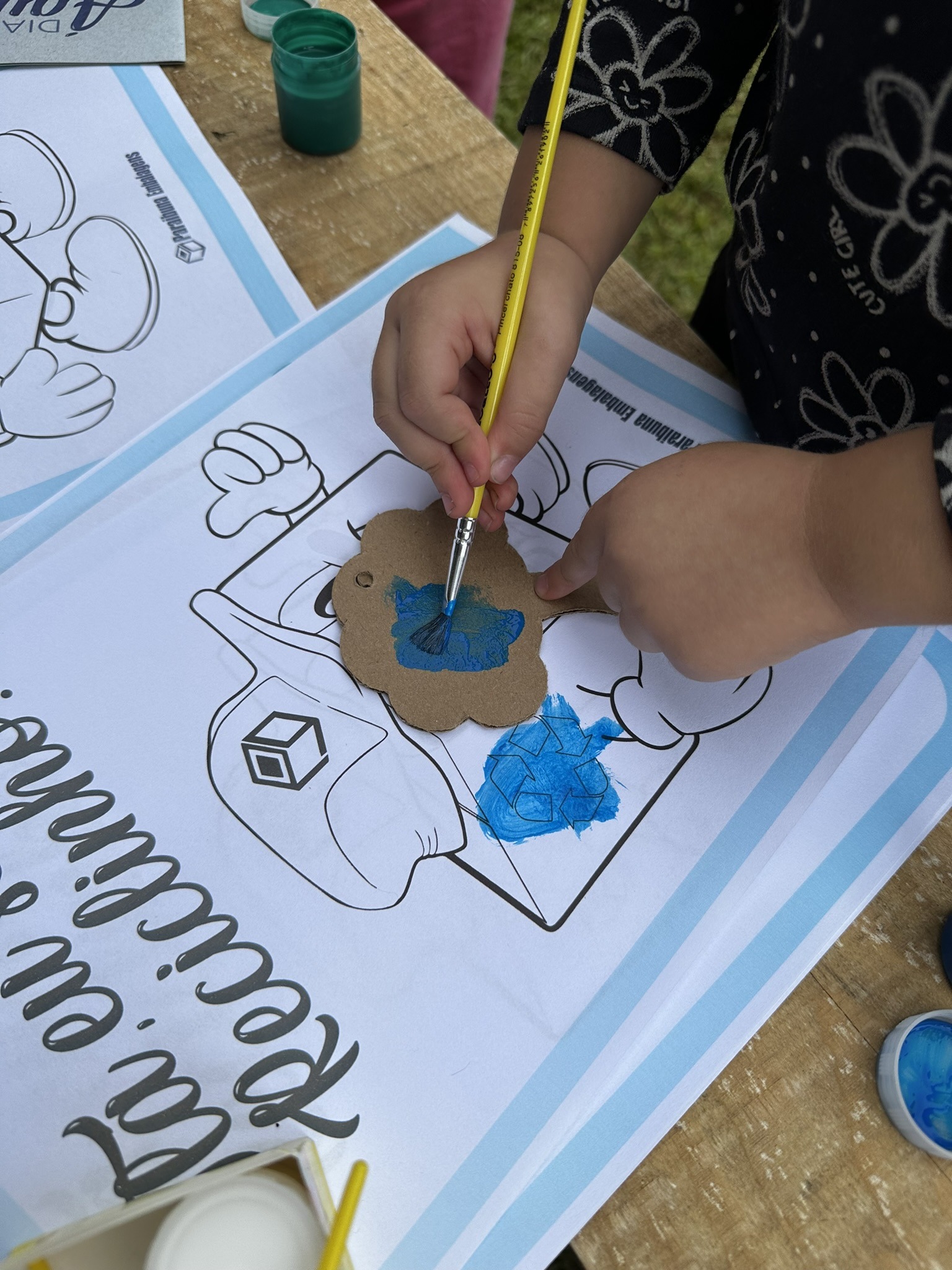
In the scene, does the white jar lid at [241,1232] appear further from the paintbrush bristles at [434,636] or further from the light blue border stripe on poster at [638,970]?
the paintbrush bristles at [434,636]

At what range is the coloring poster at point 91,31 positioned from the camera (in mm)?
625

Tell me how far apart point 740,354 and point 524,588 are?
21 centimetres

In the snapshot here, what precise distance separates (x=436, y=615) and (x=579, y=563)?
0.25ft

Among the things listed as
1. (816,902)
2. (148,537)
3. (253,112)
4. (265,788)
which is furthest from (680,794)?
(253,112)

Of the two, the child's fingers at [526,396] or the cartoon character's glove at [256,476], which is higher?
the child's fingers at [526,396]

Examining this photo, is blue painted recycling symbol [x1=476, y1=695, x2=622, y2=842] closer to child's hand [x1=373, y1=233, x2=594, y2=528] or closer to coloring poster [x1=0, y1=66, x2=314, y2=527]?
child's hand [x1=373, y1=233, x2=594, y2=528]

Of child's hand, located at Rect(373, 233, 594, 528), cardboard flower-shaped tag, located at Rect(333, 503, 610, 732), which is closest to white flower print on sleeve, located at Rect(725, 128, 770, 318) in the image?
child's hand, located at Rect(373, 233, 594, 528)

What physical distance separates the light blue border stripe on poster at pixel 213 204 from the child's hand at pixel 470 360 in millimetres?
98

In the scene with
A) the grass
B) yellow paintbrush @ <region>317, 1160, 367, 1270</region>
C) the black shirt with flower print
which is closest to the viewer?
yellow paintbrush @ <region>317, 1160, 367, 1270</region>

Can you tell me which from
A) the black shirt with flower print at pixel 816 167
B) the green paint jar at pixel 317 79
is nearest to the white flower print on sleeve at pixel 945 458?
the black shirt with flower print at pixel 816 167

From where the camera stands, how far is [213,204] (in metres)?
0.59

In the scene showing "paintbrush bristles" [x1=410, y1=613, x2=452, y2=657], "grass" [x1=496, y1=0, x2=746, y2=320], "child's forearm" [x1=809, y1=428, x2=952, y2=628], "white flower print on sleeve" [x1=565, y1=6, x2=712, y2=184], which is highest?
"white flower print on sleeve" [x1=565, y1=6, x2=712, y2=184]

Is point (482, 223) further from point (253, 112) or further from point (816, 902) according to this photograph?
point (816, 902)

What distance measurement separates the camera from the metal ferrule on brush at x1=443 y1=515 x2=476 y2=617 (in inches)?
17.6
